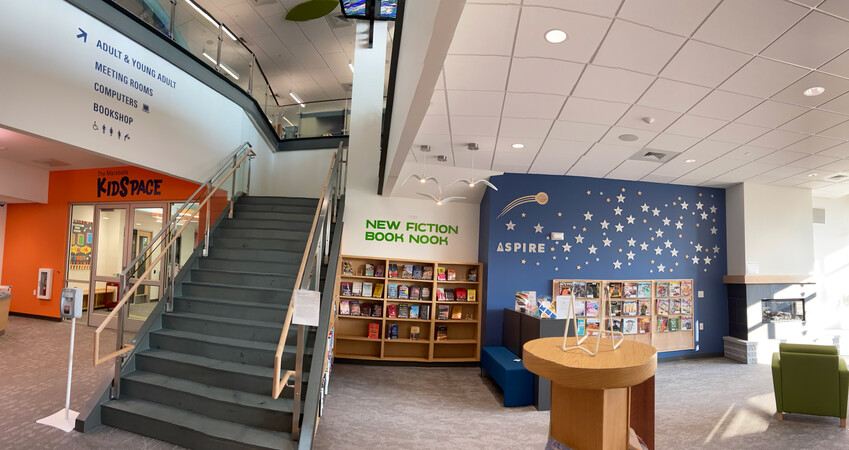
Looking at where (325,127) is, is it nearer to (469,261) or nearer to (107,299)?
(469,261)

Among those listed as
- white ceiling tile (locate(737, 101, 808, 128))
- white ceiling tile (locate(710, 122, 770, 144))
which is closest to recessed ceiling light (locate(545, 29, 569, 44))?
white ceiling tile (locate(737, 101, 808, 128))

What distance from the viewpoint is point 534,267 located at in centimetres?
691

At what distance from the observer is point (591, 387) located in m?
1.56

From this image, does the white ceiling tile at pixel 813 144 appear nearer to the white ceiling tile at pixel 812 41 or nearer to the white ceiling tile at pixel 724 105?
the white ceiling tile at pixel 724 105

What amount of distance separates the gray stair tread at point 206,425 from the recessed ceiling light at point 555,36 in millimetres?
3781

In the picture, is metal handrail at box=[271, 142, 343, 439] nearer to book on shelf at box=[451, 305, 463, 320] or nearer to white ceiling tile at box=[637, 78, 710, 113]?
book on shelf at box=[451, 305, 463, 320]

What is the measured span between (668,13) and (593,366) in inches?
98.8

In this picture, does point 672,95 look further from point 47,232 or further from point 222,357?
point 47,232

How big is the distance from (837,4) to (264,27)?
33.3 feet

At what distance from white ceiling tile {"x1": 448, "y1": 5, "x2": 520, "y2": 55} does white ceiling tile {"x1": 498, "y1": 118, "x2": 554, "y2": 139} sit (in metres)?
1.46

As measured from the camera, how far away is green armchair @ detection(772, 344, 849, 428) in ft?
14.6

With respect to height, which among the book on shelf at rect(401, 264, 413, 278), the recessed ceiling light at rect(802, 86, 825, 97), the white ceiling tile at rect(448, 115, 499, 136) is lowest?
the book on shelf at rect(401, 264, 413, 278)

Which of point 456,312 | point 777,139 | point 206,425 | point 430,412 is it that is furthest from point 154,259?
point 777,139

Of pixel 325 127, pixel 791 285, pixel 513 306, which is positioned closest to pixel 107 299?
pixel 325 127
